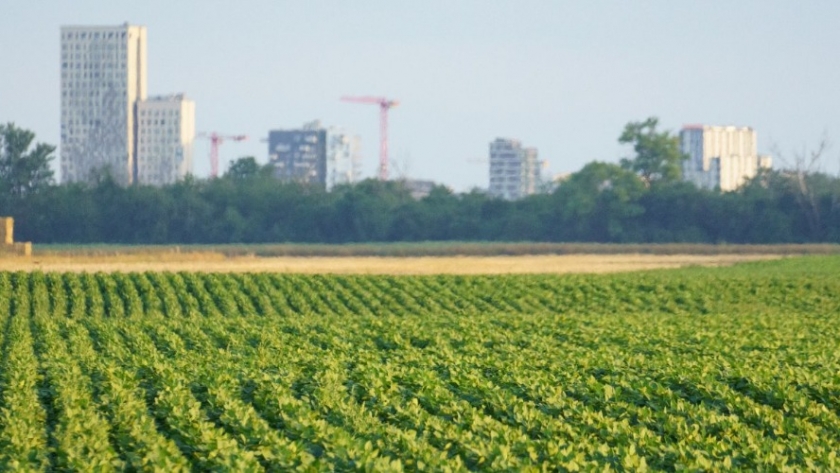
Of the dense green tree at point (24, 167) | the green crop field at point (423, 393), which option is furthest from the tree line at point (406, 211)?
the green crop field at point (423, 393)

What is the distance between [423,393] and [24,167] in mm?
94600

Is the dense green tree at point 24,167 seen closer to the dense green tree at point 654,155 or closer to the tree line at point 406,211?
the tree line at point 406,211

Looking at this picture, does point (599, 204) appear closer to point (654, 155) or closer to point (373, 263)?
point (654, 155)

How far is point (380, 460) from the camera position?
41.1 feet

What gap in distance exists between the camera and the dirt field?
5622 cm

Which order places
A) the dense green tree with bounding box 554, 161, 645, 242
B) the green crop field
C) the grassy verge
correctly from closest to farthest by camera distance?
the green crop field
the grassy verge
the dense green tree with bounding box 554, 161, 645, 242

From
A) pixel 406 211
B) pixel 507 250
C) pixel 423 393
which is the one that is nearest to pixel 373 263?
pixel 507 250

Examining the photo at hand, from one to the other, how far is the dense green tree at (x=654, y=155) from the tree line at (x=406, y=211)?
3619mm

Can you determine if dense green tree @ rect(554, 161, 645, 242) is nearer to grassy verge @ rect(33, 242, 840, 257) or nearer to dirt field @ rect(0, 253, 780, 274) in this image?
grassy verge @ rect(33, 242, 840, 257)

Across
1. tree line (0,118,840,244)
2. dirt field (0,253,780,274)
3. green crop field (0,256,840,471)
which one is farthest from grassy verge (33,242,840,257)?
green crop field (0,256,840,471)

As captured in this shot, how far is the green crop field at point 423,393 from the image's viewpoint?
13.5 metres

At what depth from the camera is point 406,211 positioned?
Result: 10381cm

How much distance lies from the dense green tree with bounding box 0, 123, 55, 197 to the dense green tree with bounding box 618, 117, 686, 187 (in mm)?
46707

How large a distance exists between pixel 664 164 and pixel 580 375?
3752 inches
